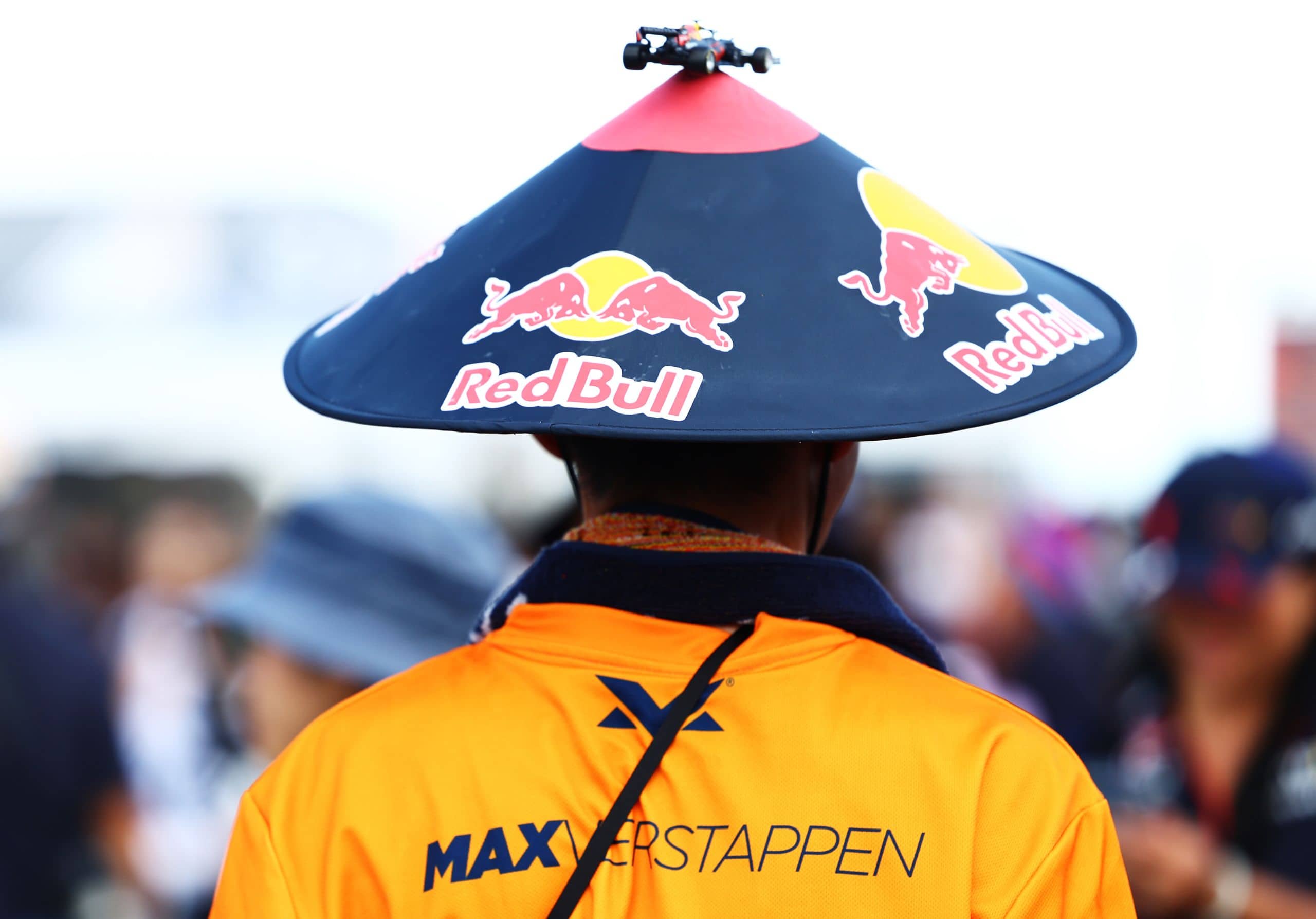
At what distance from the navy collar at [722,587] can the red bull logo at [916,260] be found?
0.26 m

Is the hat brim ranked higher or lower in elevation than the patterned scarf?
higher

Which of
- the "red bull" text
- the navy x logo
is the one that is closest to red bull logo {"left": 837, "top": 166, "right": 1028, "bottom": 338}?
the "red bull" text

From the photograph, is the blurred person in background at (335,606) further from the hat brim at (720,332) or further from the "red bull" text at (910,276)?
the "red bull" text at (910,276)

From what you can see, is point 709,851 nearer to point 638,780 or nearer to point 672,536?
point 638,780

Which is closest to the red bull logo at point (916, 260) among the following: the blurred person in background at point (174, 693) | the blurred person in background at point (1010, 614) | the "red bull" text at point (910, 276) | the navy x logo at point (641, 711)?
the "red bull" text at point (910, 276)

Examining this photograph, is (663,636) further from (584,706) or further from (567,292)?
(567,292)

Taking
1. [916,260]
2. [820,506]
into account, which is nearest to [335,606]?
[820,506]

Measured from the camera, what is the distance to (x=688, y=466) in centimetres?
144

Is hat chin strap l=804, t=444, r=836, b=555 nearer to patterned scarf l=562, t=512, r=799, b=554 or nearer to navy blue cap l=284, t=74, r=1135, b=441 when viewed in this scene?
patterned scarf l=562, t=512, r=799, b=554

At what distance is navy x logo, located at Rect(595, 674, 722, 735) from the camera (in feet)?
4.38

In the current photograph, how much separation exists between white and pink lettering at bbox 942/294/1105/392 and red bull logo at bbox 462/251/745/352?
0.08 m

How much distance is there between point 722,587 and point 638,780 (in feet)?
0.67

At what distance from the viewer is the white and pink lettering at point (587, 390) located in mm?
1273

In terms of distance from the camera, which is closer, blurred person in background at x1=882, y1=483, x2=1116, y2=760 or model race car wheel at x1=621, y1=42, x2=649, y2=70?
model race car wheel at x1=621, y1=42, x2=649, y2=70
